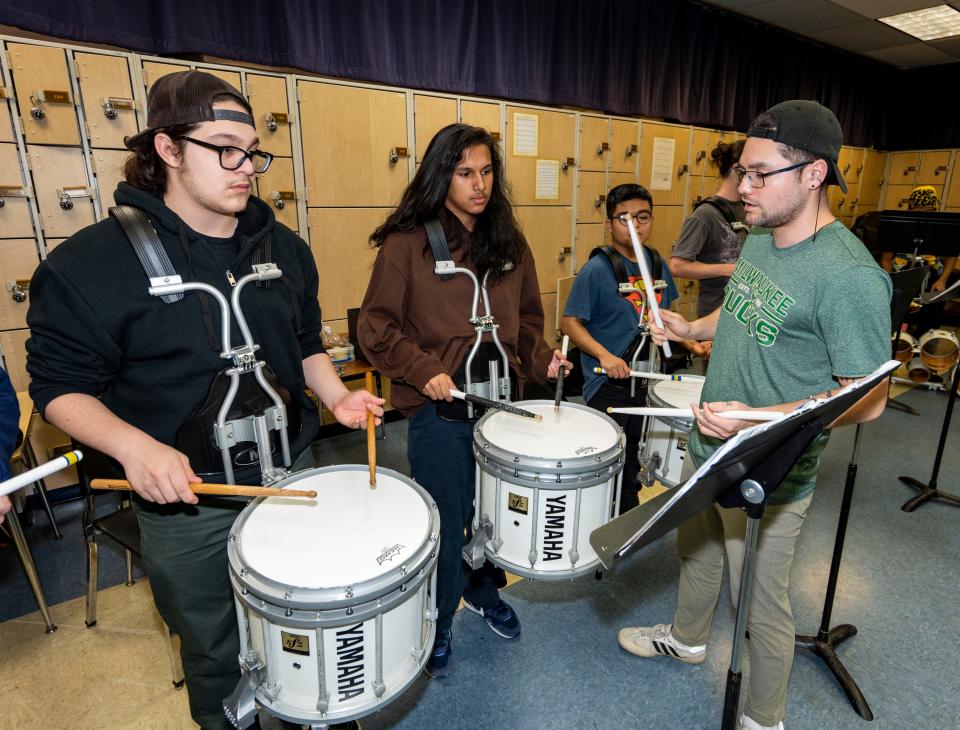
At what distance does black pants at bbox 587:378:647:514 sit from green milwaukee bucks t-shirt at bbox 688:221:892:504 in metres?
0.76

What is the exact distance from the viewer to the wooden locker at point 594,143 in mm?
4770

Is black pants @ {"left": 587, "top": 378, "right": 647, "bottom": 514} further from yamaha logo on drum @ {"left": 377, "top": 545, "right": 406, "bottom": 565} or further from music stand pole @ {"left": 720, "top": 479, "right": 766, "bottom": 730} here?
yamaha logo on drum @ {"left": 377, "top": 545, "right": 406, "bottom": 565}

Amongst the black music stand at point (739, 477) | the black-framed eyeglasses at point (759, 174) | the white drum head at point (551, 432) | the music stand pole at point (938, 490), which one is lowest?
the music stand pole at point (938, 490)

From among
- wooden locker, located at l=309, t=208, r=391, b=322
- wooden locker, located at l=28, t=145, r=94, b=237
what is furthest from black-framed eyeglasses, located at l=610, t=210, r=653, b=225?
wooden locker, located at l=28, t=145, r=94, b=237

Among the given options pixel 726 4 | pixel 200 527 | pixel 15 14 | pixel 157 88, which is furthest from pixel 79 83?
pixel 726 4

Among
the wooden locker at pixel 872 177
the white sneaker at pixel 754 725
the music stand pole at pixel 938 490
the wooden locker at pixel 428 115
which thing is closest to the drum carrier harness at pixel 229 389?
the white sneaker at pixel 754 725

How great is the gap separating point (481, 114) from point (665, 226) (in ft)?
8.30

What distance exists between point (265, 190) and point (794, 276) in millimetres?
3083

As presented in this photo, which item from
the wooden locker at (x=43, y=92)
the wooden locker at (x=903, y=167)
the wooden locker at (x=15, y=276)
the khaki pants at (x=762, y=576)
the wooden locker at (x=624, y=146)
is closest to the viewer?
the khaki pants at (x=762, y=576)

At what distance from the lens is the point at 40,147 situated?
8.94 ft

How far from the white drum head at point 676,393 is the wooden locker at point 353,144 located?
2.53m

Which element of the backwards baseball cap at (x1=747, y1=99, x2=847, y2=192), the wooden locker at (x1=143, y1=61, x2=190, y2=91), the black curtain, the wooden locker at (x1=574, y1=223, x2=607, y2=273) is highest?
the black curtain

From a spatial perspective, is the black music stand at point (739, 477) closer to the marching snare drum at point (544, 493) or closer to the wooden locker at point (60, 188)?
the marching snare drum at point (544, 493)

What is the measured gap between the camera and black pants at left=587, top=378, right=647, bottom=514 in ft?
7.72
